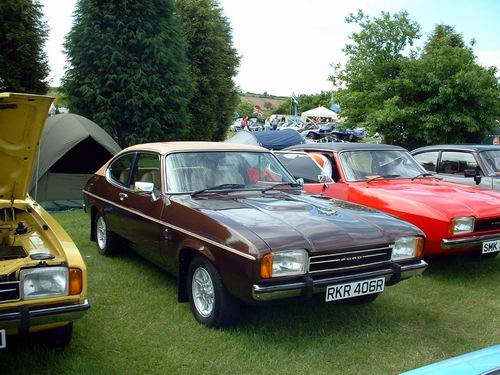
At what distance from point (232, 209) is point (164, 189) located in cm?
90

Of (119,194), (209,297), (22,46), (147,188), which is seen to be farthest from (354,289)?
(22,46)

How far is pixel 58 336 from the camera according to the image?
3701 mm

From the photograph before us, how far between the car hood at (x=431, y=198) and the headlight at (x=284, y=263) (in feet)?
7.81

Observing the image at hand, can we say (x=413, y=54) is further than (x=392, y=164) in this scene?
Yes

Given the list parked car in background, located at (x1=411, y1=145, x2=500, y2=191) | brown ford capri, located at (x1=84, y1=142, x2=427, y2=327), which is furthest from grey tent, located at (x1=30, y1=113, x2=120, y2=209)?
parked car in background, located at (x1=411, y1=145, x2=500, y2=191)

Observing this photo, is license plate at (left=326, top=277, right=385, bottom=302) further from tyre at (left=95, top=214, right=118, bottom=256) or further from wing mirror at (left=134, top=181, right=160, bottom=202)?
tyre at (left=95, top=214, right=118, bottom=256)

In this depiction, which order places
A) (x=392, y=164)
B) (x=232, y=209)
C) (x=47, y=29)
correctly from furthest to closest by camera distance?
(x=47, y=29)
(x=392, y=164)
(x=232, y=209)


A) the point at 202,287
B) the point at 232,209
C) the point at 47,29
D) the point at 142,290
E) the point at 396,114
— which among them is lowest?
the point at 142,290

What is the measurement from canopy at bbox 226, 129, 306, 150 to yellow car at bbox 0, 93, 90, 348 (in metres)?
13.6

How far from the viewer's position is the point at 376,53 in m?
15.3

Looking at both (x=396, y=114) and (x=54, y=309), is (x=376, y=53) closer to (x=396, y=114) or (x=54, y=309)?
(x=396, y=114)

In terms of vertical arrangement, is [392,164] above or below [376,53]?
below

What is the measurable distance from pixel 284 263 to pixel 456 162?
576 centimetres

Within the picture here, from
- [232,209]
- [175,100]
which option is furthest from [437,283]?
[175,100]
